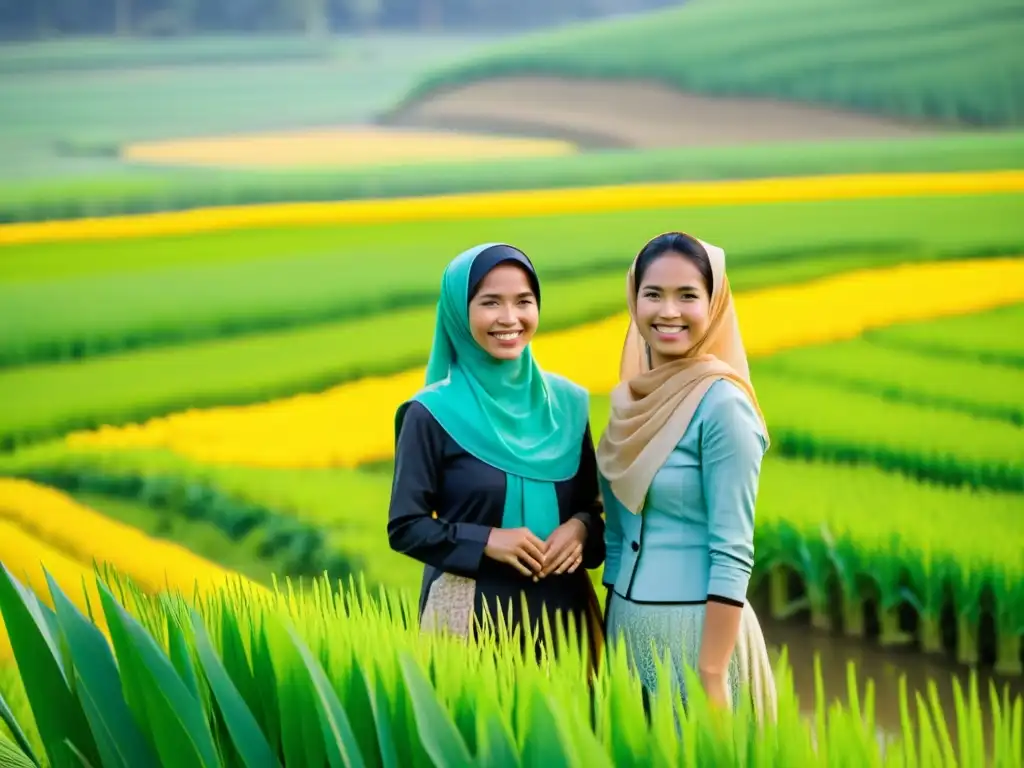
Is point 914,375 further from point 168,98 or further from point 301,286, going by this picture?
point 168,98

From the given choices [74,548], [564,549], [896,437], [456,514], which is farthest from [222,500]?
[564,549]

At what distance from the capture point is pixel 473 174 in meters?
→ 6.68

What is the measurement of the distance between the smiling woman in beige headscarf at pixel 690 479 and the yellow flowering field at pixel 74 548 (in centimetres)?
237

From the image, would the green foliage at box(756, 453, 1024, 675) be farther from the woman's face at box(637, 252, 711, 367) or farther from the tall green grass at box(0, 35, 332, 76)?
the tall green grass at box(0, 35, 332, 76)

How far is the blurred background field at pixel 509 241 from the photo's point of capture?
4.17 metres

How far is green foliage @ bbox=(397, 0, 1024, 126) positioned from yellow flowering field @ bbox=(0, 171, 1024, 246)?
42 cm

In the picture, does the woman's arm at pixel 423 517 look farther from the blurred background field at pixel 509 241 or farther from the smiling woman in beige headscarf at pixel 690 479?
the blurred background field at pixel 509 241

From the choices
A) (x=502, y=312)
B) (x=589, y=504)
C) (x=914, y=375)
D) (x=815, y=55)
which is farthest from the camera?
(x=815, y=55)

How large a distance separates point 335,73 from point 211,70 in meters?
0.62

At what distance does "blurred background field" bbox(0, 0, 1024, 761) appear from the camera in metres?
4.17

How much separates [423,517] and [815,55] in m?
5.52

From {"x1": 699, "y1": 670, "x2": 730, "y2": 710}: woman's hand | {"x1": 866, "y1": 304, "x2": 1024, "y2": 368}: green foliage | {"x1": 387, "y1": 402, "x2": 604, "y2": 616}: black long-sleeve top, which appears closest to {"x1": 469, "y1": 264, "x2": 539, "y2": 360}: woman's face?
{"x1": 387, "y1": 402, "x2": 604, "y2": 616}: black long-sleeve top

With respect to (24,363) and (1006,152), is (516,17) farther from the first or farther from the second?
(24,363)

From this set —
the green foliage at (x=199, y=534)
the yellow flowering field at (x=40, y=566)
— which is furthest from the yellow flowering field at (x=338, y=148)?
the yellow flowering field at (x=40, y=566)
